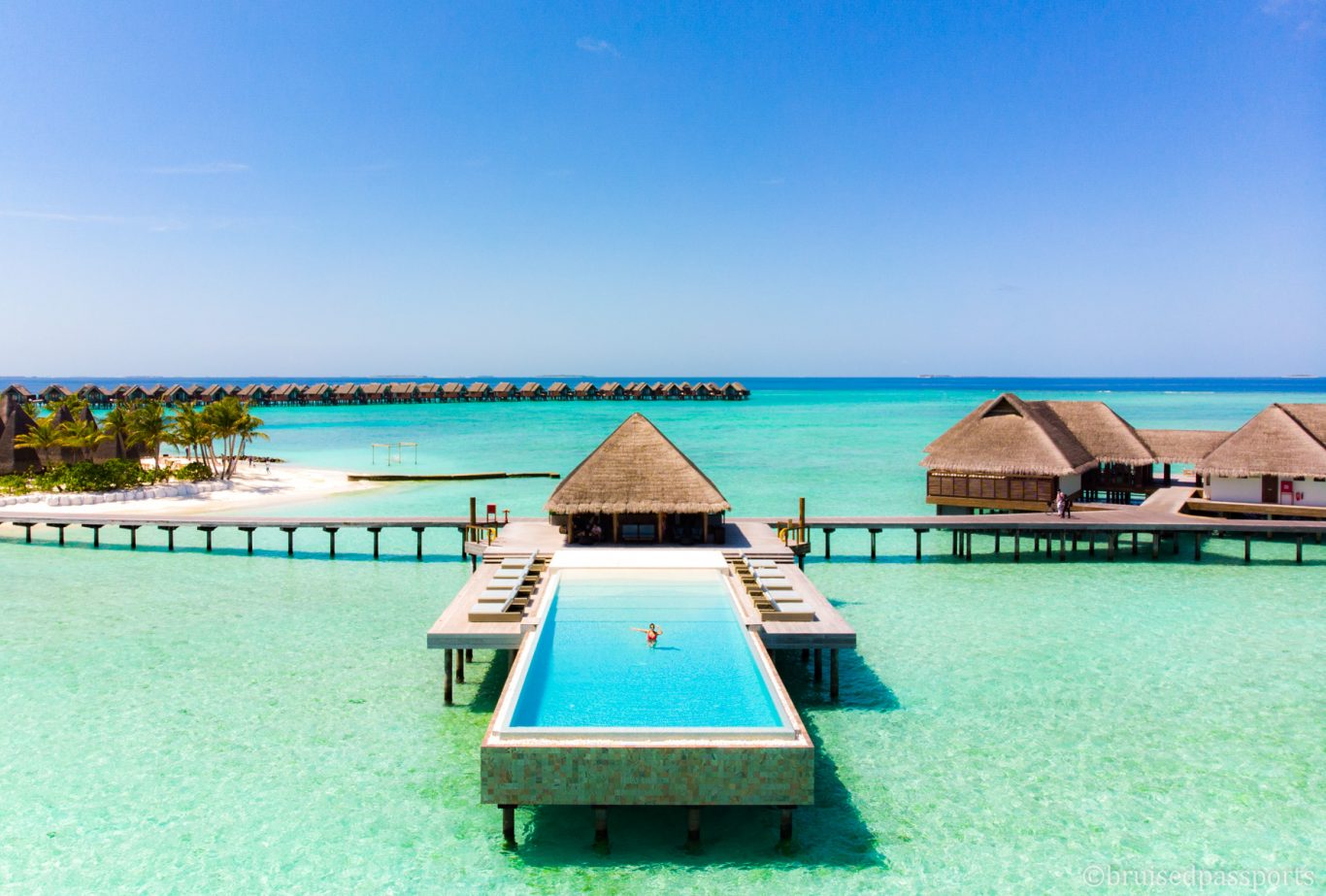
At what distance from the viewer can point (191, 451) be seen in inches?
1538

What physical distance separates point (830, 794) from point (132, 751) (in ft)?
26.8

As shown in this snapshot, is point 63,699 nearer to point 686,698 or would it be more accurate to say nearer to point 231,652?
point 231,652

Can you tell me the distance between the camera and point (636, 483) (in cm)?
1738

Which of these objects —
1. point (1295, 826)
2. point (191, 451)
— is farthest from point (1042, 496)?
point (191, 451)

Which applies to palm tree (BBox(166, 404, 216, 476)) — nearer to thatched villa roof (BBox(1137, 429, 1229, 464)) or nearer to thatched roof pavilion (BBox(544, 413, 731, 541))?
thatched roof pavilion (BBox(544, 413, 731, 541))

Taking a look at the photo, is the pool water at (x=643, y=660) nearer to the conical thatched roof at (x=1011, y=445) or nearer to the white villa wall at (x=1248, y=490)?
the conical thatched roof at (x=1011, y=445)

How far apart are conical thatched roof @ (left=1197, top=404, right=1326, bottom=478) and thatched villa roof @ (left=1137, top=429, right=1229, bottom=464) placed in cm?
155

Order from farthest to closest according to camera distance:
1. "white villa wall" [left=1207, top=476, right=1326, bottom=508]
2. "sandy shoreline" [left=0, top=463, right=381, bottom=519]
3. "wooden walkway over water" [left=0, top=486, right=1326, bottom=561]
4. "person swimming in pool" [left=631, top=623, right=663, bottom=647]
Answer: "sandy shoreline" [left=0, top=463, right=381, bottom=519] → "white villa wall" [left=1207, top=476, right=1326, bottom=508] → "wooden walkway over water" [left=0, top=486, right=1326, bottom=561] → "person swimming in pool" [left=631, top=623, right=663, bottom=647]

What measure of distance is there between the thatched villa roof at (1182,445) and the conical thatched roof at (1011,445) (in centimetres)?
238

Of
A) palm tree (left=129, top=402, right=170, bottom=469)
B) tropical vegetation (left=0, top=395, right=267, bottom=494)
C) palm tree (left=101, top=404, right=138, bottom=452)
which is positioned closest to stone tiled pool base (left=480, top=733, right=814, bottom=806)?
tropical vegetation (left=0, top=395, right=267, bottom=494)

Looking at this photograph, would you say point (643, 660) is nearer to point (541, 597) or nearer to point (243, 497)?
point (541, 597)

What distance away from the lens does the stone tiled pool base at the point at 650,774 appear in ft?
25.5

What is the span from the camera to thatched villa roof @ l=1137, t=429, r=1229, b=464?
2633 cm

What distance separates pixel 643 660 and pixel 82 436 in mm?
28109
